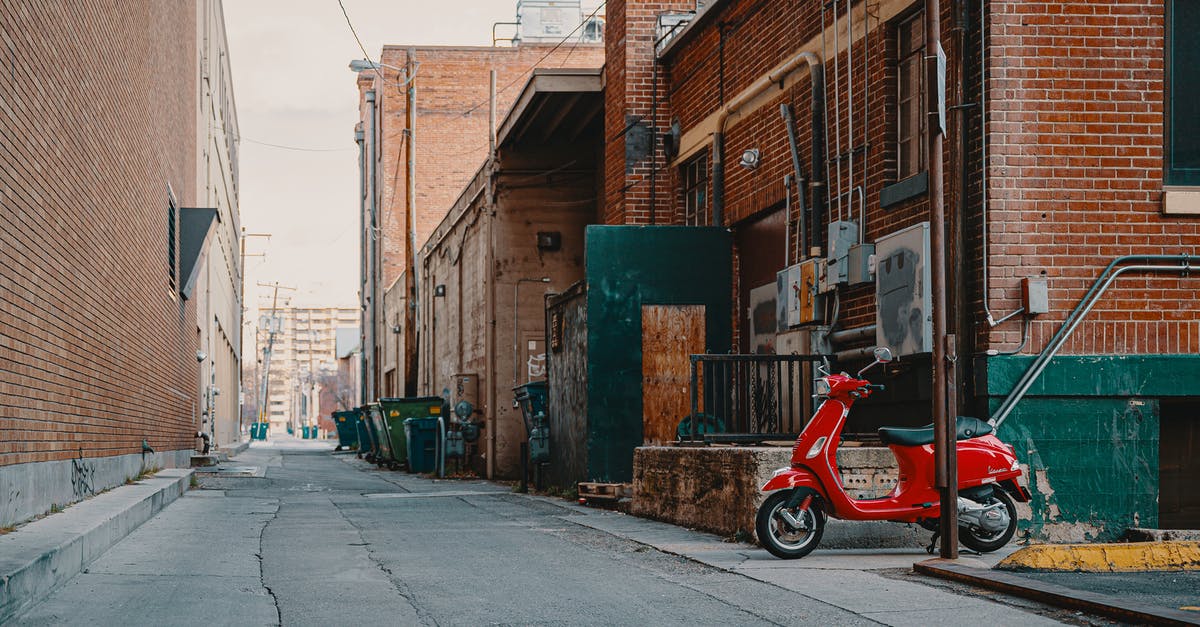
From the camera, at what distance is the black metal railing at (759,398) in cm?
1165

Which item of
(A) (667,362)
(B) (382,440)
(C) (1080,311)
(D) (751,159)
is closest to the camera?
(C) (1080,311)

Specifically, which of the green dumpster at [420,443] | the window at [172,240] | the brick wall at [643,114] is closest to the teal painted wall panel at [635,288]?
the brick wall at [643,114]

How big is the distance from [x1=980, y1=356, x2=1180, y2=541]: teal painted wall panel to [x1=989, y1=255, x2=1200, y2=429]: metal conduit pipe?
0.07 meters

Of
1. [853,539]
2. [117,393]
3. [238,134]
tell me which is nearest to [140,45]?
[117,393]

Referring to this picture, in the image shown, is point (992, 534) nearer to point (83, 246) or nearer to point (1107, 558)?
point (1107, 558)

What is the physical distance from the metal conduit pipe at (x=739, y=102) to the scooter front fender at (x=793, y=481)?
4997 millimetres

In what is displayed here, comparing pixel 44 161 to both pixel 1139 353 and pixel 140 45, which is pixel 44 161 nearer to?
pixel 140 45

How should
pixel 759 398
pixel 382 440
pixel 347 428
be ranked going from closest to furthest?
pixel 759 398, pixel 382 440, pixel 347 428

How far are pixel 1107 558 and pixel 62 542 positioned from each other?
255 inches

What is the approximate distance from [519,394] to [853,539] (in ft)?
34.2

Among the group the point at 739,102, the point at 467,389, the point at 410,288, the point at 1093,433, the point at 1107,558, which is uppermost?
the point at 739,102

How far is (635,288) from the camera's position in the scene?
1570cm

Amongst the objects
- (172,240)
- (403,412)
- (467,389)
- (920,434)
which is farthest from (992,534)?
(403,412)

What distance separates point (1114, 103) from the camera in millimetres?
10344
